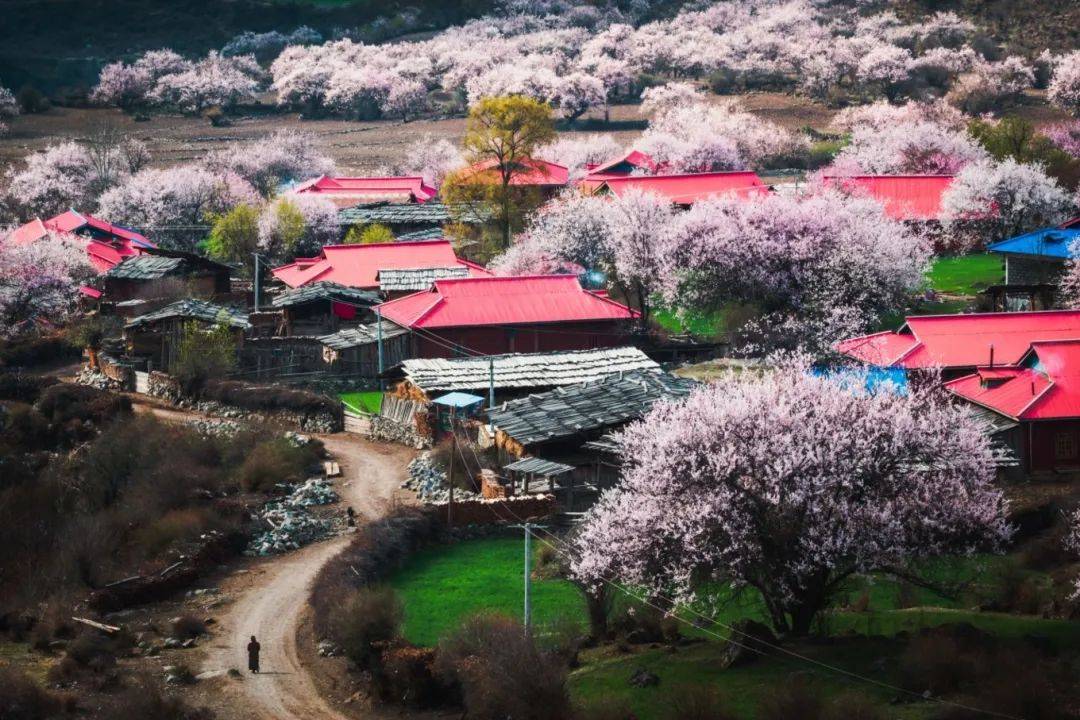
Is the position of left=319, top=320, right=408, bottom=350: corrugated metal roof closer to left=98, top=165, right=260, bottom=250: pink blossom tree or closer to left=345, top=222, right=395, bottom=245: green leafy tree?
left=345, top=222, right=395, bottom=245: green leafy tree

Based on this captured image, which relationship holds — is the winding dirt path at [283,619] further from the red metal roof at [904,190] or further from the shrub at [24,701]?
the red metal roof at [904,190]

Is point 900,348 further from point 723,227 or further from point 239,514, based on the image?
point 239,514

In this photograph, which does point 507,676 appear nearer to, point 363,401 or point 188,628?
point 188,628

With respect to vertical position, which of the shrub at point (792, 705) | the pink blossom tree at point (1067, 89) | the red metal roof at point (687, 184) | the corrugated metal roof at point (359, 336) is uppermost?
the pink blossom tree at point (1067, 89)

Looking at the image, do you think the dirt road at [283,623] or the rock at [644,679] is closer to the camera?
the rock at [644,679]

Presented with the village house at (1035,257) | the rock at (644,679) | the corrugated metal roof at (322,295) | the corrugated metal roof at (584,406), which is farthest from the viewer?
the corrugated metal roof at (322,295)

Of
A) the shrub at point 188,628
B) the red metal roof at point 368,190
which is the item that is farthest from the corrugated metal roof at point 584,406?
the red metal roof at point 368,190
